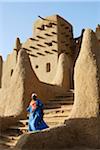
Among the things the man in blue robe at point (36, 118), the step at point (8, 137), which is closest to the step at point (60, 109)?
the man in blue robe at point (36, 118)

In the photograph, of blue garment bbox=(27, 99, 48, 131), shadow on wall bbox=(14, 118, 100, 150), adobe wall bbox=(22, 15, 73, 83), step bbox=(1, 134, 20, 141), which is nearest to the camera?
shadow on wall bbox=(14, 118, 100, 150)

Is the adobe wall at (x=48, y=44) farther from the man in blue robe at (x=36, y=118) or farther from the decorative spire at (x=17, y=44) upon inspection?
the man in blue robe at (x=36, y=118)

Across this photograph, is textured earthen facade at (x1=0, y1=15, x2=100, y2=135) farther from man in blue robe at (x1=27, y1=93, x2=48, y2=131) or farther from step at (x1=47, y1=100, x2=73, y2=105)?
man in blue robe at (x1=27, y1=93, x2=48, y2=131)

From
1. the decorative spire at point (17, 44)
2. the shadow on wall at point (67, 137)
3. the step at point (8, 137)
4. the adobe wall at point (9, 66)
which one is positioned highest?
the decorative spire at point (17, 44)

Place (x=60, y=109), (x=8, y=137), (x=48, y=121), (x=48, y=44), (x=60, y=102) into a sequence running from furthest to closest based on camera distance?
(x=48, y=44)
(x=60, y=102)
(x=60, y=109)
(x=48, y=121)
(x=8, y=137)

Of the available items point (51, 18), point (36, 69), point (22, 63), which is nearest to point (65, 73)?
point (22, 63)

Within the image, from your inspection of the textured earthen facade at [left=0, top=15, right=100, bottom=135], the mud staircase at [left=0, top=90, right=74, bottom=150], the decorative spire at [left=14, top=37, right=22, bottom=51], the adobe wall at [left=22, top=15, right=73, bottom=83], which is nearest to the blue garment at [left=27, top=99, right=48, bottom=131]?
the mud staircase at [left=0, top=90, right=74, bottom=150]

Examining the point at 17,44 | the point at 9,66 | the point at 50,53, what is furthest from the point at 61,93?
the point at 17,44

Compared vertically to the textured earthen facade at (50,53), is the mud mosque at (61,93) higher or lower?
lower

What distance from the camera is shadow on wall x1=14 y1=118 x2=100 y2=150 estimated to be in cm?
758

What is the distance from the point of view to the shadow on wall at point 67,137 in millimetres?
7578

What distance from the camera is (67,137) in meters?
8.40

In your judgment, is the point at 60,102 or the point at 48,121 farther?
the point at 60,102

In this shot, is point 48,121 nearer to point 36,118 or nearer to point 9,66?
point 36,118
